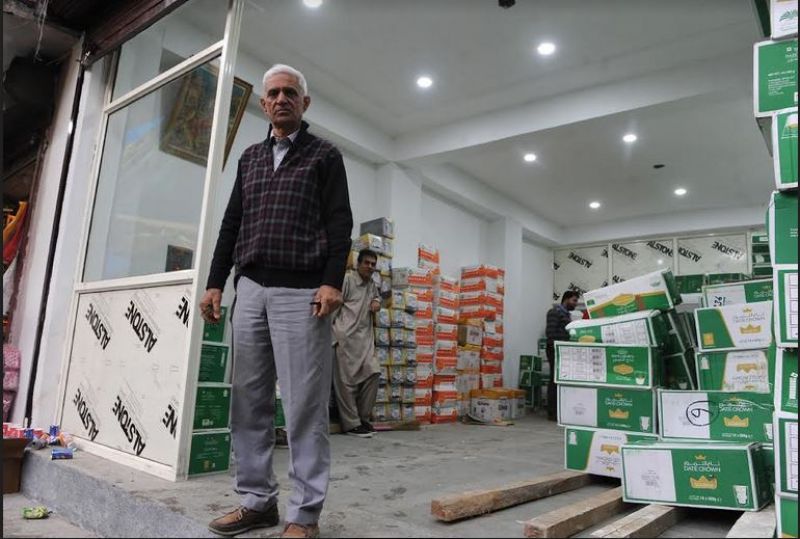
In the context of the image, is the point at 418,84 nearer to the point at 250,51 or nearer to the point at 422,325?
the point at 250,51

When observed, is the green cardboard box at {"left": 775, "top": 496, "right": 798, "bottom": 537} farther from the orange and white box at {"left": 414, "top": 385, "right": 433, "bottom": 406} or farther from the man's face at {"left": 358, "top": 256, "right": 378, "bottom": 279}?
the orange and white box at {"left": 414, "top": 385, "right": 433, "bottom": 406}

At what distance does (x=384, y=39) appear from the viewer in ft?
16.3

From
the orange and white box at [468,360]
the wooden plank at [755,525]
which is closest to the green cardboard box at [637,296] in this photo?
the wooden plank at [755,525]

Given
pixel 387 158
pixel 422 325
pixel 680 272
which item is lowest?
pixel 422 325

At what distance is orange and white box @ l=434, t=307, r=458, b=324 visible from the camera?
6840mm

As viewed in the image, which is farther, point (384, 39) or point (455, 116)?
point (455, 116)

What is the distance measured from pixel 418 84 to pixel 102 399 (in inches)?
164

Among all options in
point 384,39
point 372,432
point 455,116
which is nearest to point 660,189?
point 455,116

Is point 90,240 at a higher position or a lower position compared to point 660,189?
lower

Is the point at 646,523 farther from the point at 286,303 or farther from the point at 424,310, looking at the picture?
the point at 424,310

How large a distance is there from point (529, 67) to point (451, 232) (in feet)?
12.1

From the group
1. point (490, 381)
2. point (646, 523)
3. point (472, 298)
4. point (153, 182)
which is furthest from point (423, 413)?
point (646, 523)

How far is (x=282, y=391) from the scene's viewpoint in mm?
1843

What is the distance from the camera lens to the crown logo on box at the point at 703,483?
2303mm
